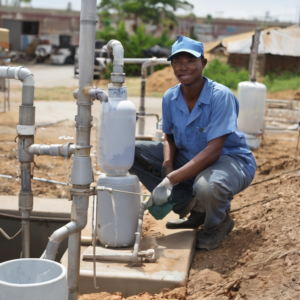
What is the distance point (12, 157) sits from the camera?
17.9ft

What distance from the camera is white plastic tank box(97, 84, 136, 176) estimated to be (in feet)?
8.21

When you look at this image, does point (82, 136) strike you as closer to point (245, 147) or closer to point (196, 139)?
point (196, 139)

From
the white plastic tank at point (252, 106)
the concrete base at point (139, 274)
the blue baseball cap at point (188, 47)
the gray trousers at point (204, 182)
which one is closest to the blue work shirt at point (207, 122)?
the gray trousers at point (204, 182)

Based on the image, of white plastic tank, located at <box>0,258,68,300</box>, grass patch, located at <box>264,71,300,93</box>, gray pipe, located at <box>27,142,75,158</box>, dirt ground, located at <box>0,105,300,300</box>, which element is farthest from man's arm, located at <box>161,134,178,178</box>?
grass patch, located at <box>264,71,300,93</box>

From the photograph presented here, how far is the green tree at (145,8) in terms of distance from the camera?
31688 millimetres

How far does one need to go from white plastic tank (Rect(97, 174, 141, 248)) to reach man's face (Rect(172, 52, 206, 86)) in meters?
0.74

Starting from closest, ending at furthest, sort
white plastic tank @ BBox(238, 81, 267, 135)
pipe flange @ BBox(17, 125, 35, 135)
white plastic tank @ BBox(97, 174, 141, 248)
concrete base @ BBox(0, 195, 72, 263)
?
pipe flange @ BBox(17, 125, 35, 135) < white plastic tank @ BBox(97, 174, 141, 248) < concrete base @ BBox(0, 195, 72, 263) < white plastic tank @ BBox(238, 81, 267, 135)

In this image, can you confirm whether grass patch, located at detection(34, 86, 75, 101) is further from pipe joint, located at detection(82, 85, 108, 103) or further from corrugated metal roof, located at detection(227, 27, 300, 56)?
pipe joint, located at detection(82, 85, 108, 103)

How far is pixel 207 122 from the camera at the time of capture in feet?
9.45

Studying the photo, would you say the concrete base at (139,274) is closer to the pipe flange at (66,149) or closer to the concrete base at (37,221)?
the pipe flange at (66,149)

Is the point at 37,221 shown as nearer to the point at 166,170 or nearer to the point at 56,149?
the point at 166,170

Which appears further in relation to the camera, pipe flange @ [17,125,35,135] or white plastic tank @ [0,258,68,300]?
pipe flange @ [17,125,35,135]

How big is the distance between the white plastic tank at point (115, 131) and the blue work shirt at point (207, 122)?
0.51 metres

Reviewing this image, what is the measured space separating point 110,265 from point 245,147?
4.14 ft
